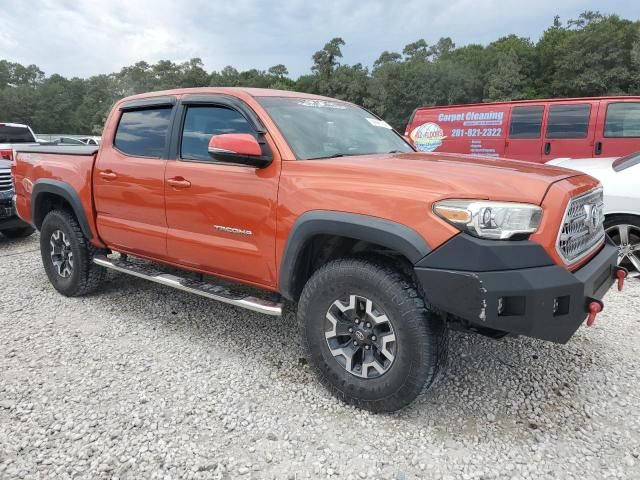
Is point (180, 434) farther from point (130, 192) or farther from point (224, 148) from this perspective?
point (130, 192)

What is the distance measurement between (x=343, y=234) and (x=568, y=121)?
7103mm

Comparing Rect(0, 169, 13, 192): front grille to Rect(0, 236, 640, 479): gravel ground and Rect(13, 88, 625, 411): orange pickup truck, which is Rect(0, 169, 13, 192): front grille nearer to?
Rect(13, 88, 625, 411): orange pickup truck

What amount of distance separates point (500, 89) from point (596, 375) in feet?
149

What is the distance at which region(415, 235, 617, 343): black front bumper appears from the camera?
81.1 inches

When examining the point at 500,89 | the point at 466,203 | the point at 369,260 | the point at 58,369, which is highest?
the point at 500,89

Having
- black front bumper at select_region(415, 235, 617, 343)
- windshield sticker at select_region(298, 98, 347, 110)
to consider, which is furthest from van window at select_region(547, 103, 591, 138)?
black front bumper at select_region(415, 235, 617, 343)

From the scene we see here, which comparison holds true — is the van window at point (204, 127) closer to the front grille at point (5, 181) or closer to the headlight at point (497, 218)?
the headlight at point (497, 218)

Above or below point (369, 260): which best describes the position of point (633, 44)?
above

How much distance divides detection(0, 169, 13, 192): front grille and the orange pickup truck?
3.34m

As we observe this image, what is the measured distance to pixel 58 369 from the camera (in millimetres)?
3070

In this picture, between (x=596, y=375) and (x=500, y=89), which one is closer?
(x=596, y=375)

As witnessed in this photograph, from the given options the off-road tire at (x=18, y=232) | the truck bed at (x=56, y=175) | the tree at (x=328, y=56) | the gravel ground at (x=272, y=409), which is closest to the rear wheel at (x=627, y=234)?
the gravel ground at (x=272, y=409)

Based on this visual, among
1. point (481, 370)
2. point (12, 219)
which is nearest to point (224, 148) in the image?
point (481, 370)

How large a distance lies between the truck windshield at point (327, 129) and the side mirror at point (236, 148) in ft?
0.84
